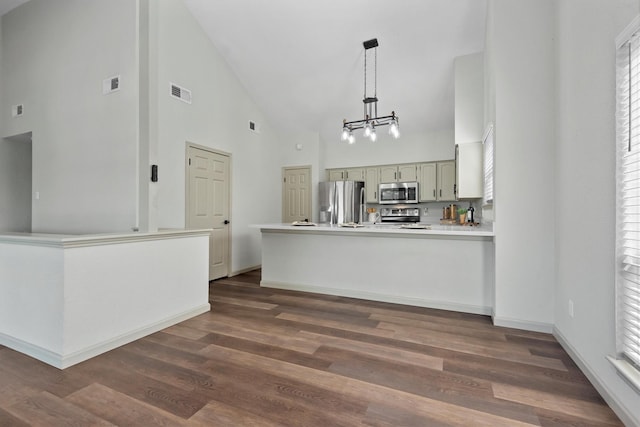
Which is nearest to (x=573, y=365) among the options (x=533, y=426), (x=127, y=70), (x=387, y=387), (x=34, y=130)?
(x=533, y=426)

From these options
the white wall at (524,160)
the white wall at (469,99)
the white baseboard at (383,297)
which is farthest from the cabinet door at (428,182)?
the white wall at (524,160)

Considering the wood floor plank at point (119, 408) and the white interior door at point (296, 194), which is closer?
the wood floor plank at point (119, 408)

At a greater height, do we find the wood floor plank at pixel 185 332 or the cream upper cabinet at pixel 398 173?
the cream upper cabinet at pixel 398 173

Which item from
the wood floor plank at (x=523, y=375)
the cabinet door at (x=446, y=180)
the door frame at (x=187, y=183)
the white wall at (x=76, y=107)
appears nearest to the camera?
the wood floor plank at (x=523, y=375)

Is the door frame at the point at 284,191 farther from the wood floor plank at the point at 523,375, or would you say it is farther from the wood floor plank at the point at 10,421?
the wood floor plank at the point at 10,421

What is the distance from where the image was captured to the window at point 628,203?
4.65ft

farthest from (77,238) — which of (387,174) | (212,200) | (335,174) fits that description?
(387,174)

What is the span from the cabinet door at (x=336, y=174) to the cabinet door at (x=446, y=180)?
6.37 ft

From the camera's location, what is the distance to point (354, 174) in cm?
627

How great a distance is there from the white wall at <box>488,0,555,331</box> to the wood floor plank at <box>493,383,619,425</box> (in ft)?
3.56

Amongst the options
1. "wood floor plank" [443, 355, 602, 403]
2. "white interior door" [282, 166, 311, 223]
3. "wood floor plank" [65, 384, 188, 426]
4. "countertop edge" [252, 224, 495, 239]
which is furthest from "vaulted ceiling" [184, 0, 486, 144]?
"wood floor plank" [65, 384, 188, 426]

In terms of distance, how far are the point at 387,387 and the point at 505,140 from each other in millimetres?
2267

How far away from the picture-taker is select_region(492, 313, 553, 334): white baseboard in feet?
8.49

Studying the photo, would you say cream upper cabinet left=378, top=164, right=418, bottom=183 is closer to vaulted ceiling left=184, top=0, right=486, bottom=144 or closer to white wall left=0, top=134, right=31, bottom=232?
vaulted ceiling left=184, top=0, right=486, bottom=144
